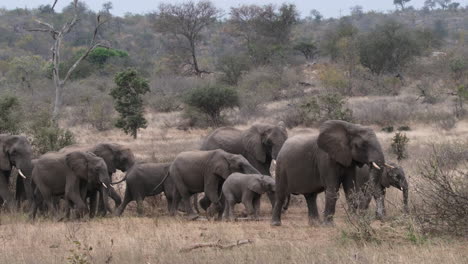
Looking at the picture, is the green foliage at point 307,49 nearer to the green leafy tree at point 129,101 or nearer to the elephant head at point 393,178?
the green leafy tree at point 129,101

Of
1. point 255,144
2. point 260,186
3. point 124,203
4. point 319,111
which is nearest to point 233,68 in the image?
point 319,111

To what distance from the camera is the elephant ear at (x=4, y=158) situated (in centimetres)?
1504

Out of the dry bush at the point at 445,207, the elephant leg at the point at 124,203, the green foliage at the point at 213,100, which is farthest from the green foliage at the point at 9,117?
the green foliage at the point at 213,100

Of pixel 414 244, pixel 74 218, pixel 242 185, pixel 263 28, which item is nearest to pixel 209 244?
pixel 414 244

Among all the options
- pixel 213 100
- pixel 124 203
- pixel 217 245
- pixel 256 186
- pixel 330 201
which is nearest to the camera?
pixel 217 245

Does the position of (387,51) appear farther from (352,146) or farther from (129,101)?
(352,146)

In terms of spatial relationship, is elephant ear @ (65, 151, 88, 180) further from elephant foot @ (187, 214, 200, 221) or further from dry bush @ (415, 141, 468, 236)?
dry bush @ (415, 141, 468, 236)

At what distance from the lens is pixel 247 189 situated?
532 inches

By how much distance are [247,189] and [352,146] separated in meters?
2.68

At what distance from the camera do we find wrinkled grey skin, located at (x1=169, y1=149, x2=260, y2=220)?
14586 millimetres

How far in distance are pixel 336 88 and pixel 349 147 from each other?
3420cm

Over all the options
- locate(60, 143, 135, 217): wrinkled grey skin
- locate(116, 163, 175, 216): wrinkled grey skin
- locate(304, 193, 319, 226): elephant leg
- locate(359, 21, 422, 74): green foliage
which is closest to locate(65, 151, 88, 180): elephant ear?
locate(116, 163, 175, 216): wrinkled grey skin

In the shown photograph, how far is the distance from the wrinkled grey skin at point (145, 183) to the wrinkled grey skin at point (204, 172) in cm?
44

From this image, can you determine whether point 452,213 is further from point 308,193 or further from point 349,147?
point 308,193
